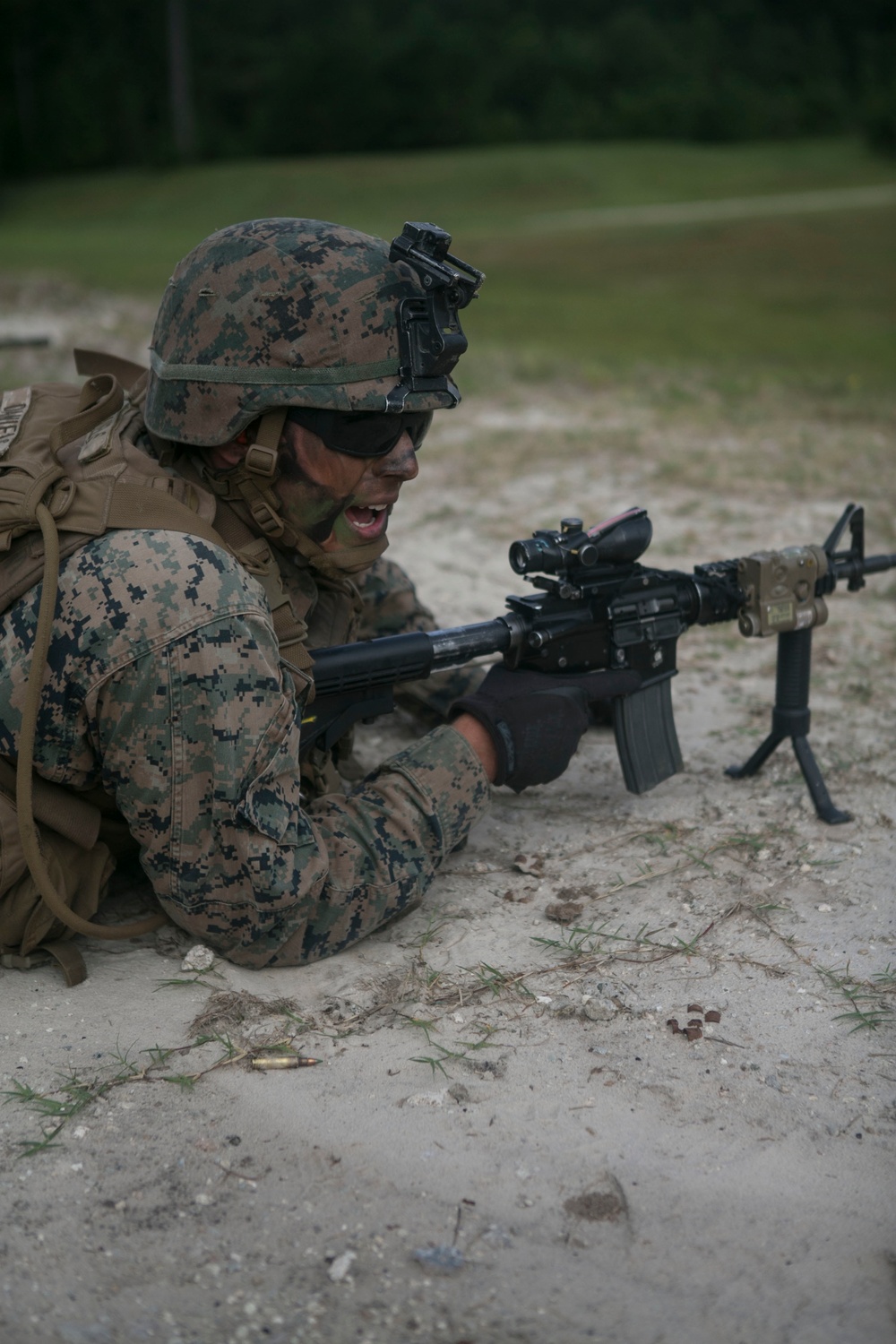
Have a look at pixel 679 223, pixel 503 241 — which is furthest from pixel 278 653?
pixel 679 223

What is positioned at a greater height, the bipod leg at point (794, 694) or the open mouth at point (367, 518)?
the open mouth at point (367, 518)

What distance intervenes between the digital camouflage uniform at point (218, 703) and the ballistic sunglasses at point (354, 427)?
7 cm

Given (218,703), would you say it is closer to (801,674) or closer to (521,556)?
(521,556)

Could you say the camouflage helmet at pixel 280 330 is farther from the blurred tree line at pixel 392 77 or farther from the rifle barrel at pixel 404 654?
the blurred tree line at pixel 392 77

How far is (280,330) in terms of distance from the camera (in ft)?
9.70

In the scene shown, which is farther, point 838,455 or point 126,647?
point 838,455

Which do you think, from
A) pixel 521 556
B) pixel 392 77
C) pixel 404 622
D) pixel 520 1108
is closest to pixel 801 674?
pixel 521 556

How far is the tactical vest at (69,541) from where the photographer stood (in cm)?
279

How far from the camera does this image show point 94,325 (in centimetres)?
1333

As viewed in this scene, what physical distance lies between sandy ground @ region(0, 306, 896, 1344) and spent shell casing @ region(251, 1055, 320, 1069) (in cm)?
2

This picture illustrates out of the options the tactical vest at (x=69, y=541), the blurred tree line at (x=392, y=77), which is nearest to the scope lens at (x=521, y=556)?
the tactical vest at (x=69, y=541)

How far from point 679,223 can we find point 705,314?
9051mm

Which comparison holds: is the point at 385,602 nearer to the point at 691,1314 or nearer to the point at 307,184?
the point at 691,1314

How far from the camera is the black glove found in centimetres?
360
